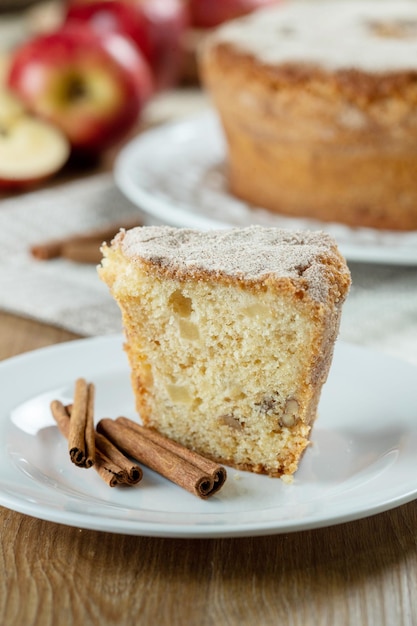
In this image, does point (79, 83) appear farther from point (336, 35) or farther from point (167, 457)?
point (167, 457)

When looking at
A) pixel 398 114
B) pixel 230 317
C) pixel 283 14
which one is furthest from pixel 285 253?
pixel 283 14

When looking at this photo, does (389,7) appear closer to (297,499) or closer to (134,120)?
(134,120)

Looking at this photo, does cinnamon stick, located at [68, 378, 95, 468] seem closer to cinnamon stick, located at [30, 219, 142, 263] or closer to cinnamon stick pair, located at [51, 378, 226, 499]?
cinnamon stick pair, located at [51, 378, 226, 499]

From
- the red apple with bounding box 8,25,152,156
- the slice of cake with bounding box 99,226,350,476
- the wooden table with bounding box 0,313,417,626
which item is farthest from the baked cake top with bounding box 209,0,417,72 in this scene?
the wooden table with bounding box 0,313,417,626

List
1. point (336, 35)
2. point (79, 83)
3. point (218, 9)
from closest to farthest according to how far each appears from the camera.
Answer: point (336, 35), point (79, 83), point (218, 9)

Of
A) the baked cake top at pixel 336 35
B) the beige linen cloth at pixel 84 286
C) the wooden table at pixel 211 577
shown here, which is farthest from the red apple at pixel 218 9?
the wooden table at pixel 211 577

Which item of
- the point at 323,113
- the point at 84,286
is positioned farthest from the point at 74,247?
the point at 323,113

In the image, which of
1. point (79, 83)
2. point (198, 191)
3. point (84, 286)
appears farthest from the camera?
point (79, 83)
